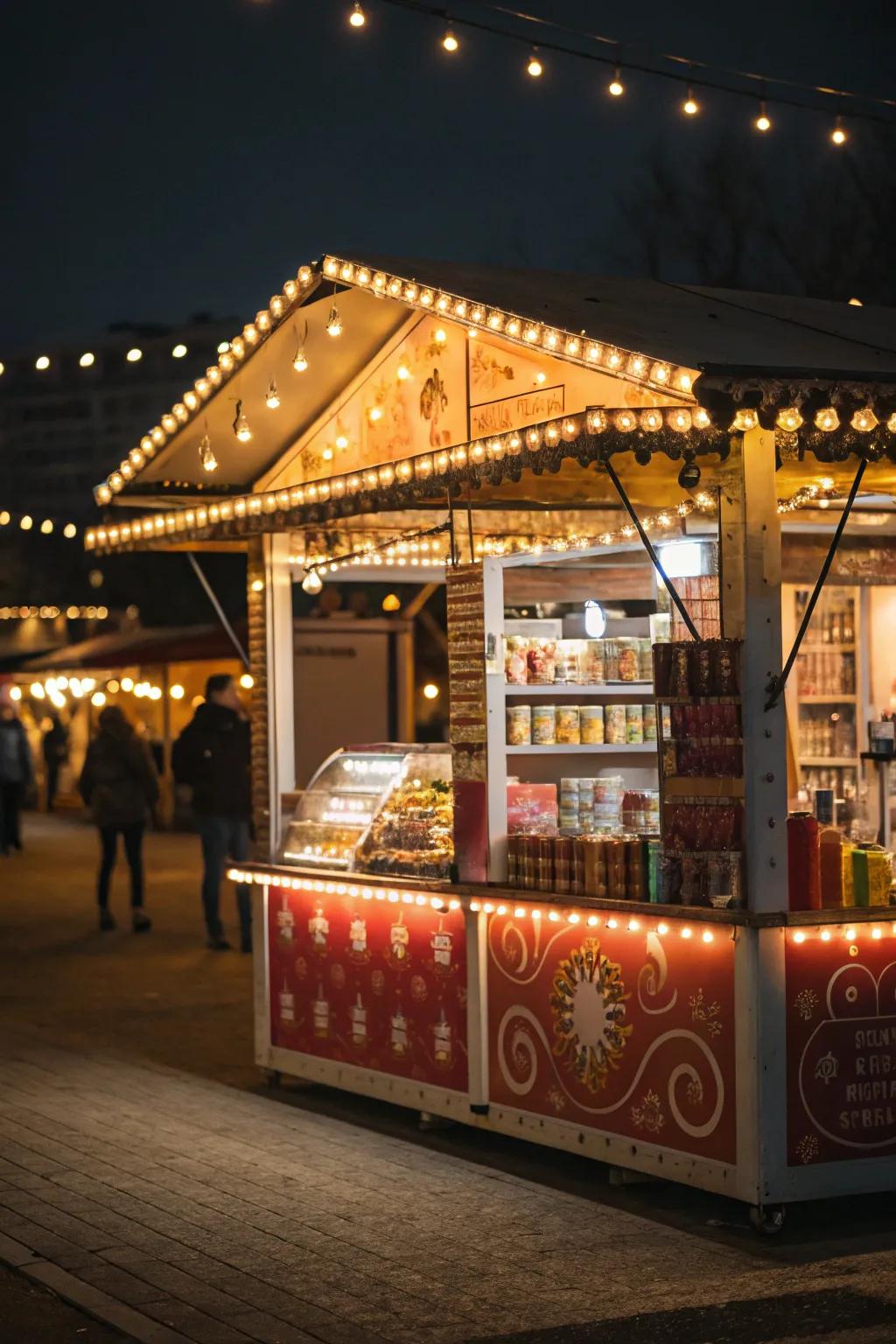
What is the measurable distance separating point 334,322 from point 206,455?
56.3 inches

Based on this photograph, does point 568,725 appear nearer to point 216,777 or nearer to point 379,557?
point 379,557

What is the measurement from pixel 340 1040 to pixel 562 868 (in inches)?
82.8

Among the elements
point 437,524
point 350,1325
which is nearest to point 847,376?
point 350,1325

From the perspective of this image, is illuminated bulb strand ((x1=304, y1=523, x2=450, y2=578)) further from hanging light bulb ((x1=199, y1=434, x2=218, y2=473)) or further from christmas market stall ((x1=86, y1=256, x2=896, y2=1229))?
hanging light bulb ((x1=199, y1=434, x2=218, y2=473))

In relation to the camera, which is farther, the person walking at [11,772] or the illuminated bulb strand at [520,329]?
the person walking at [11,772]

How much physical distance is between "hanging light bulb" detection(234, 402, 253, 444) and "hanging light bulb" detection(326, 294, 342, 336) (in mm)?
691

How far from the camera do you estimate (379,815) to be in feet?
29.4

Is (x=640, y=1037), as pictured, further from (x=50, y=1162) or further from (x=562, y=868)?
(x=50, y=1162)

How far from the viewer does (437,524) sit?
1020 cm

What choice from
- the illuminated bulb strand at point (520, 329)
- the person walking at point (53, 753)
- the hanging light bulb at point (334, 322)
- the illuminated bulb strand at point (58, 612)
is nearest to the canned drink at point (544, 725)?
the illuminated bulb strand at point (520, 329)

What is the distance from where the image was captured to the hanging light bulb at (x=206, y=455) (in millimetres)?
9742

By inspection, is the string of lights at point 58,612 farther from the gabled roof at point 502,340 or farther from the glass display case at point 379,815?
the glass display case at point 379,815

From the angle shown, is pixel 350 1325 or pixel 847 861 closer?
pixel 350 1325

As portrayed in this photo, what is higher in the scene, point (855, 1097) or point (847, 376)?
point (847, 376)
